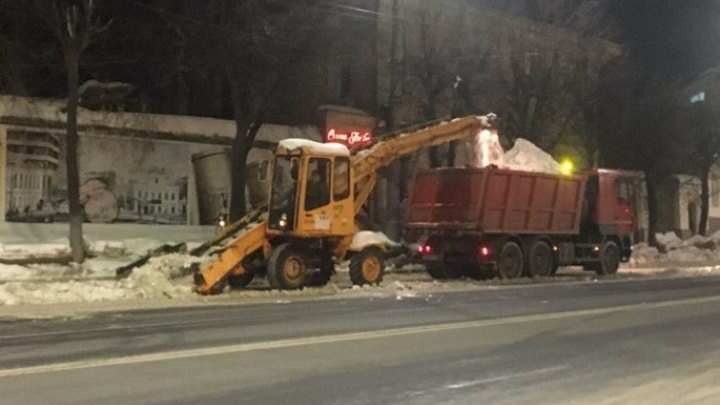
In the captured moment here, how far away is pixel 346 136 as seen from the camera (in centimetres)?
3312

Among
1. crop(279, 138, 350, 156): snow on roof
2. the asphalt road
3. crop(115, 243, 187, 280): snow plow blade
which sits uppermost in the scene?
crop(279, 138, 350, 156): snow on roof

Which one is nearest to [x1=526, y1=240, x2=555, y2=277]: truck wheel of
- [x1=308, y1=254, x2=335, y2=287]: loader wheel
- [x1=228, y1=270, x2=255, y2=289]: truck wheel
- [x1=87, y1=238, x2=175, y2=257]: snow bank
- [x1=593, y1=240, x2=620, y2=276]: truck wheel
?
[x1=593, y1=240, x2=620, y2=276]: truck wheel

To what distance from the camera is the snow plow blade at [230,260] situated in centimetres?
1928

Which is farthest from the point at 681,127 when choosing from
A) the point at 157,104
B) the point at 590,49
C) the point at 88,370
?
the point at 88,370

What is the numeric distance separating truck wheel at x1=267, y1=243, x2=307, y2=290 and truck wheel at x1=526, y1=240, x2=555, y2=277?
25.7ft

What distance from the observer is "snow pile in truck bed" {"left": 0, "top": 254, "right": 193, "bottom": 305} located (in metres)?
18.0

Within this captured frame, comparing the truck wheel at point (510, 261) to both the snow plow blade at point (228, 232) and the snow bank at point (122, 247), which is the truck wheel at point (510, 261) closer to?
the snow plow blade at point (228, 232)

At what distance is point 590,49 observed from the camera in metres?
39.5

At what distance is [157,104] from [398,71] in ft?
28.7

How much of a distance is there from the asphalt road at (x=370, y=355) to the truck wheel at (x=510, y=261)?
751 centimetres

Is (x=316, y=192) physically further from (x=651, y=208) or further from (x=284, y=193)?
(x=651, y=208)

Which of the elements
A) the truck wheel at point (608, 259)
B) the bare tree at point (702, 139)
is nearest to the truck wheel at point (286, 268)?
the truck wheel at point (608, 259)

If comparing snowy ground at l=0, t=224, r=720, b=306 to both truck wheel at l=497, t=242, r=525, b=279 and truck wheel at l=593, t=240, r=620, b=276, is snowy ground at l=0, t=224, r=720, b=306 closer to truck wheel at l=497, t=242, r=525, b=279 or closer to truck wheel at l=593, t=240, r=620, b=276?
truck wheel at l=593, t=240, r=620, b=276

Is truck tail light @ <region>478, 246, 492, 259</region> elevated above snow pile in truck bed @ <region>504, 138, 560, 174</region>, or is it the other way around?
snow pile in truck bed @ <region>504, 138, 560, 174</region>
